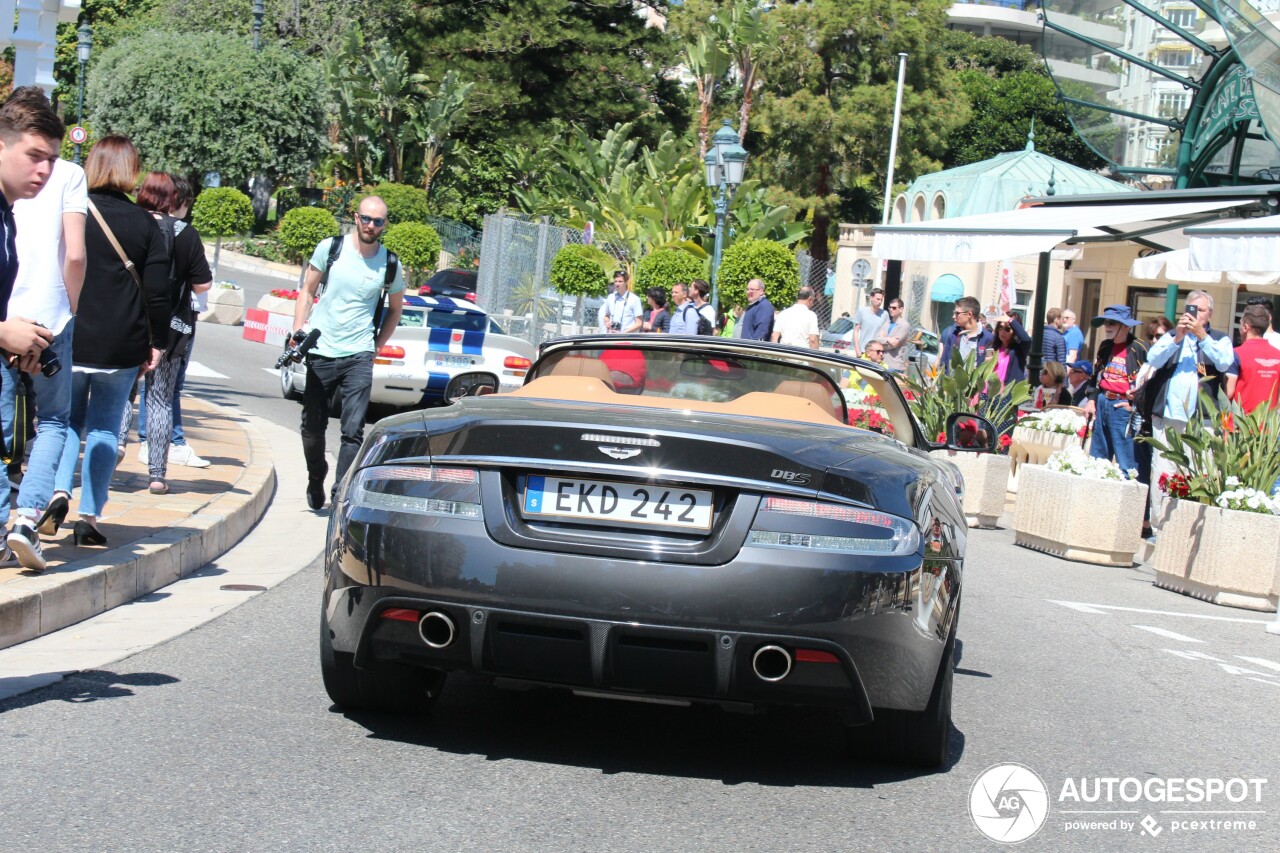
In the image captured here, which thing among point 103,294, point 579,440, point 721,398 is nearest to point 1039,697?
point 721,398

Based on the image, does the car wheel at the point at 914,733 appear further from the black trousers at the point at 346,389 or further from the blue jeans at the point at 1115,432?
the blue jeans at the point at 1115,432

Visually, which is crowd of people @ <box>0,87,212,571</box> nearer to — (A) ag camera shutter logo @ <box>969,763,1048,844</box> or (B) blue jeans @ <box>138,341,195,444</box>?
(B) blue jeans @ <box>138,341,195,444</box>

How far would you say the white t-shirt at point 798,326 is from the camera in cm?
1806

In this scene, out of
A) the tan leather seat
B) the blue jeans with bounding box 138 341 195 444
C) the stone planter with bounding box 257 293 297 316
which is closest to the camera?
the tan leather seat

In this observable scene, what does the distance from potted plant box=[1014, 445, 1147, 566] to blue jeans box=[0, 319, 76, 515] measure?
7.25 meters

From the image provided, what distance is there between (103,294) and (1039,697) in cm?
442

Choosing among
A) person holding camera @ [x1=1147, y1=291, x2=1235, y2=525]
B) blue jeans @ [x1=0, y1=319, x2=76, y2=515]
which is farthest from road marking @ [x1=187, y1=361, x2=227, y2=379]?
blue jeans @ [x1=0, y1=319, x2=76, y2=515]

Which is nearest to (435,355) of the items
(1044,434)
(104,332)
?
(1044,434)

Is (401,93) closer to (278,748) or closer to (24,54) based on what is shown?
(24,54)

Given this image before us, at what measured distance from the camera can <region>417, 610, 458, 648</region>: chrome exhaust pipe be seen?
4191mm

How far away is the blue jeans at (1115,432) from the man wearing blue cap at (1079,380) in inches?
109

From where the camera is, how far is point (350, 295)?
8.70m

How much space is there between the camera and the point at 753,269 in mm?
27859

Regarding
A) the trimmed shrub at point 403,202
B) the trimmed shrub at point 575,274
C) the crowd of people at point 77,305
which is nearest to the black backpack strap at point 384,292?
the crowd of people at point 77,305
